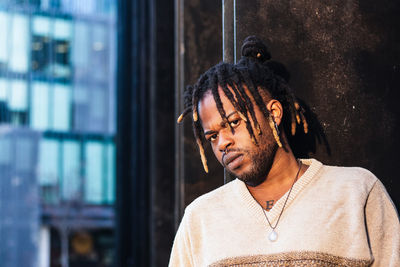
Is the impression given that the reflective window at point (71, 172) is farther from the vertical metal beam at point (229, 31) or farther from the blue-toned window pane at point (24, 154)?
the vertical metal beam at point (229, 31)

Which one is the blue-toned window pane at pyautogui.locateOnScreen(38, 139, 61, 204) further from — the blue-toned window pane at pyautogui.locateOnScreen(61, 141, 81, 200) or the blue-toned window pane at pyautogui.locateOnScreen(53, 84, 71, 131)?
the blue-toned window pane at pyautogui.locateOnScreen(53, 84, 71, 131)

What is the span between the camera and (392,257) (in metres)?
2.22

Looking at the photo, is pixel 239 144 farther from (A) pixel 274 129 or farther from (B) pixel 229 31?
(B) pixel 229 31

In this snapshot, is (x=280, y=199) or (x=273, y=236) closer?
(x=273, y=236)

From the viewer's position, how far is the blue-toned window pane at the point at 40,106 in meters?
21.2

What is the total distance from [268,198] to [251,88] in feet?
1.57

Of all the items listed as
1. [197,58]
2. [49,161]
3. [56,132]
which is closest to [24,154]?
[49,161]

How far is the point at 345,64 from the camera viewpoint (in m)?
2.86

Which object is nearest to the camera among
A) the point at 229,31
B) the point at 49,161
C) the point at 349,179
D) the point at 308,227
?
the point at 308,227

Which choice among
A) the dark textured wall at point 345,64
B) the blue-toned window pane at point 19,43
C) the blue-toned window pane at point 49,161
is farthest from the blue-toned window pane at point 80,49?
the dark textured wall at point 345,64

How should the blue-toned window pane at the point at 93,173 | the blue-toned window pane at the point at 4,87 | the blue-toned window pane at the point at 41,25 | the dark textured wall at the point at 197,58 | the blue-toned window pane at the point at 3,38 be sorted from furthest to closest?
1. the blue-toned window pane at the point at 93,173
2. the blue-toned window pane at the point at 41,25
3. the blue-toned window pane at the point at 4,87
4. the blue-toned window pane at the point at 3,38
5. the dark textured wall at the point at 197,58

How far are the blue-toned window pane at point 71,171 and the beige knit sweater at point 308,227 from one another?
20016mm

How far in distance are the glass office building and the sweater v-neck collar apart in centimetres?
1783

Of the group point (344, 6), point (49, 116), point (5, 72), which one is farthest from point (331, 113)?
point (49, 116)
